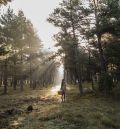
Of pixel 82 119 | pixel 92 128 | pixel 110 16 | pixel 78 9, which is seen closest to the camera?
pixel 92 128

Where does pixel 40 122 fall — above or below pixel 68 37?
below

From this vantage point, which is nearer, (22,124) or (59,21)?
(22,124)

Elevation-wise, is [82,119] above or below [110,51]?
below

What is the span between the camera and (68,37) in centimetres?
3384

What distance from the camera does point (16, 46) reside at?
174 ft

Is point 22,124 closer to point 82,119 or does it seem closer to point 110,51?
point 82,119

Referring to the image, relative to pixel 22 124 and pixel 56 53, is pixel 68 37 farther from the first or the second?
pixel 22 124

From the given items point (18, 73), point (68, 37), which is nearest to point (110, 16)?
point (68, 37)

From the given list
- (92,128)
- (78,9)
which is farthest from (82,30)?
(92,128)

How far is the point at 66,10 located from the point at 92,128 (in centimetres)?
2314

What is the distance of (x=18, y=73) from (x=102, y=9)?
2681cm

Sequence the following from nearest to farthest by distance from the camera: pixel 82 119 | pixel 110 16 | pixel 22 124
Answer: pixel 22 124
pixel 82 119
pixel 110 16

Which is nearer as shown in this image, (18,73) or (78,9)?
(78,9)

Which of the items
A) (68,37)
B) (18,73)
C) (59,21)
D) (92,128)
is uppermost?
(59,21)
